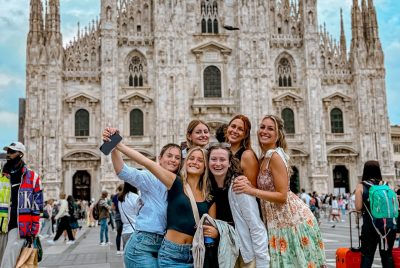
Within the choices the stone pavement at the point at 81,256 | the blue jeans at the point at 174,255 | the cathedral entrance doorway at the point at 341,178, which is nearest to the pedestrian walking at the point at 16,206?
the blue jeans at the point at 174,255

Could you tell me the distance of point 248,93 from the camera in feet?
118

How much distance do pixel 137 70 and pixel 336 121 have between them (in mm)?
14945

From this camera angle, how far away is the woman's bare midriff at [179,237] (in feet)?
14.8

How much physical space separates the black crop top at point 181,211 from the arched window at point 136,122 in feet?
103

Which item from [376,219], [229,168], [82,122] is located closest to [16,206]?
[229,168]

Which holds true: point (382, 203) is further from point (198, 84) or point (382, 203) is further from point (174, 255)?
point (198, 84)

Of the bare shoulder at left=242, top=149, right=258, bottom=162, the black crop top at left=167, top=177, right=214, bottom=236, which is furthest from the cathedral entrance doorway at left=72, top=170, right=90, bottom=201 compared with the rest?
the black crop top at left=167, top=177, right=214, bottom=236

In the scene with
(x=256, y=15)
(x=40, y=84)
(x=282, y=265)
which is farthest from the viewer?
(x=256, y=15)

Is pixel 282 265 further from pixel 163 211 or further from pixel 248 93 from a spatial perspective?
pixel 248 93

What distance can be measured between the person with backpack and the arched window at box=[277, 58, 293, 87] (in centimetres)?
3104

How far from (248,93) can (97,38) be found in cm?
1127

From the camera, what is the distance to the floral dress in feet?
15.5

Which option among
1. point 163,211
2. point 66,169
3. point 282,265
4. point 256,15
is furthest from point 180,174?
point 256,15

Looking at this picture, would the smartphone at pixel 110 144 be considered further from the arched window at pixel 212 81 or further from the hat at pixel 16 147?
the arched window at pixel 212 81
